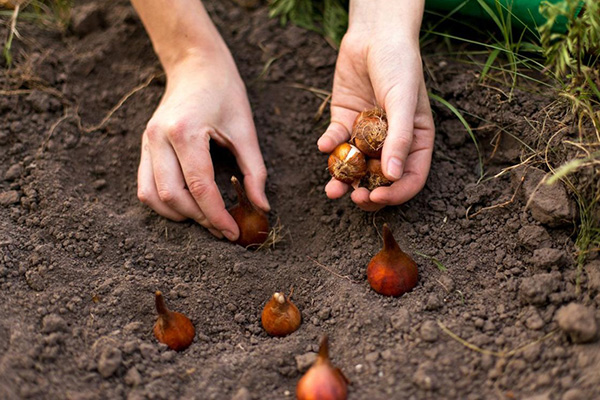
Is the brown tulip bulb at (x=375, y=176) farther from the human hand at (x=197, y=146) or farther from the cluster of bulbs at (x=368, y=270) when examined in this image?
the human hand at (x=197, y=146)

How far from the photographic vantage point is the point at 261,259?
209 centimetres

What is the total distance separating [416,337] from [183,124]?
106 centimetres

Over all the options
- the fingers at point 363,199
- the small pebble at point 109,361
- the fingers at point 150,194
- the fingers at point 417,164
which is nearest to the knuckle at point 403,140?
the fingers at point 417,164

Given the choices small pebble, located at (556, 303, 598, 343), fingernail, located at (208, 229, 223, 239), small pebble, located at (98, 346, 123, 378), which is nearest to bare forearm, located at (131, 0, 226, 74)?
fingernail, located at (208, 229, 223, 239)

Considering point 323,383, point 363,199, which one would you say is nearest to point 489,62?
point 363,199

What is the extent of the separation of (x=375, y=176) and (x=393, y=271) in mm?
345

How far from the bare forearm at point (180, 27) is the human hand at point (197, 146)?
0.05 meters

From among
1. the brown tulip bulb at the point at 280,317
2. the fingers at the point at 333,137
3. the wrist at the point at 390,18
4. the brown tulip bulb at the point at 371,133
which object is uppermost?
the wrist at the point at 390,18

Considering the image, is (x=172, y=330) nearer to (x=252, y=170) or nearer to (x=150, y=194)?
(x=150, y=194)

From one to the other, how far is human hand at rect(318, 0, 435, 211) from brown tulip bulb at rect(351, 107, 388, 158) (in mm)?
50

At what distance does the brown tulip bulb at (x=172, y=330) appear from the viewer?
1770 millimetres

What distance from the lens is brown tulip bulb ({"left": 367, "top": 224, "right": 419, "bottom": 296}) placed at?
1853 mm

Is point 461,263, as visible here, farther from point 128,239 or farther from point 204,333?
point 128,239

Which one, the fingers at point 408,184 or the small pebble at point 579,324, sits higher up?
the fingers at point 408,184
